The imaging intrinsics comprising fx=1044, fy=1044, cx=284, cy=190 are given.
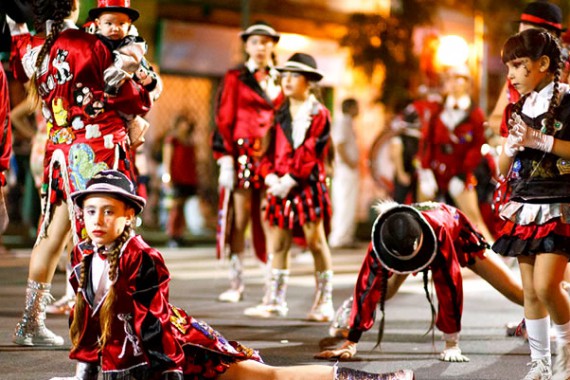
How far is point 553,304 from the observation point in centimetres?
530

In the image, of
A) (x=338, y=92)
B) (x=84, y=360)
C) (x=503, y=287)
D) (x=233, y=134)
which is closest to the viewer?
(x=84, y=360)

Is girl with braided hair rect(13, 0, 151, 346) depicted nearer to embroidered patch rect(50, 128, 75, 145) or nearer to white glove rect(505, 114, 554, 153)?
embroidered patch rect(50, 128, 75, 145)

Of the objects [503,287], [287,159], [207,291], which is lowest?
[207,291]

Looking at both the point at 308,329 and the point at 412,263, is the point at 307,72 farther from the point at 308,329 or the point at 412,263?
the point at 412,263

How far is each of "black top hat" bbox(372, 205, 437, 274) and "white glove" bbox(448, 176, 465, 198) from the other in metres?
4.84

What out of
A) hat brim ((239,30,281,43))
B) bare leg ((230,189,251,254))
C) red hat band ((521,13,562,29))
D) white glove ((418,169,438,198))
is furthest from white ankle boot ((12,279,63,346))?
white glove ((418,169,438,198))

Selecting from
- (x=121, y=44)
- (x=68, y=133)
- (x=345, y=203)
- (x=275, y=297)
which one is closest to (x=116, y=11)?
(x=121, y=44)

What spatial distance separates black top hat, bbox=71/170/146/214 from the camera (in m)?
4.50

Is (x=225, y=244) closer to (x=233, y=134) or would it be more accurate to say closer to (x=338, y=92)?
(x=233, y=134)

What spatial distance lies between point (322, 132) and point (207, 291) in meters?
2.21

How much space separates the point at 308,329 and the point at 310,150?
1.34 metres

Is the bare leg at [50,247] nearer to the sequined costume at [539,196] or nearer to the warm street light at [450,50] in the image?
the sequined costume at [539,196]

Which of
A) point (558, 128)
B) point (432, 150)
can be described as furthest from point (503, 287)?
point (432, 150)

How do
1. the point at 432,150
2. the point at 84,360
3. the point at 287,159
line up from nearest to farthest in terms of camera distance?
the point at 84,360 → the point at 287,159 → the point at 432,150
